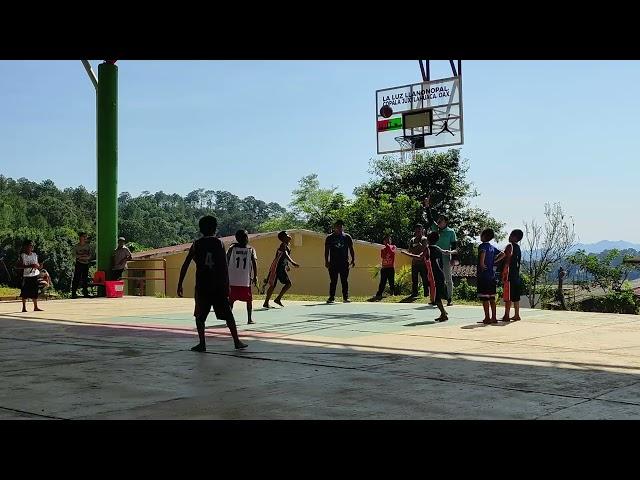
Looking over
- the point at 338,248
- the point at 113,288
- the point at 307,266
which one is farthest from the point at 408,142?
the point at 113,288

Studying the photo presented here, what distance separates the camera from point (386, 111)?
3000 cm

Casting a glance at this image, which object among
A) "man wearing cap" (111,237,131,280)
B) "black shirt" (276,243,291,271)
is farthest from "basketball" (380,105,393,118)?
"black shirt" (276,243,291,271)

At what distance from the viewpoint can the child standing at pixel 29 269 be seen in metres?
15.1

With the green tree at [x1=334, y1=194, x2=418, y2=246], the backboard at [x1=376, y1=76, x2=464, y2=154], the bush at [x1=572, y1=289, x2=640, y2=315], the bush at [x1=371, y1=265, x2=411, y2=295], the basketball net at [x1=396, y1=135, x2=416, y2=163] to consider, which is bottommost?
the bush at [x1=572, y1=289, x2=640, y2=315]

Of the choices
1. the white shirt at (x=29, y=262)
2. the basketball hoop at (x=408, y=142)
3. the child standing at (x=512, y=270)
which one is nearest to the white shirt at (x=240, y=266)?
the child standing at (x=512, y=270)

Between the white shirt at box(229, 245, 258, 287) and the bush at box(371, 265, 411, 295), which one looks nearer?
the white shirt at box(229, 245, 258, 287)

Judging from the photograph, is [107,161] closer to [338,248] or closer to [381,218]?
[338,248]

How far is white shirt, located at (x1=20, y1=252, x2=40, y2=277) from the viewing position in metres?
15.1

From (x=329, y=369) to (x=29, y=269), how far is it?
32.5ft

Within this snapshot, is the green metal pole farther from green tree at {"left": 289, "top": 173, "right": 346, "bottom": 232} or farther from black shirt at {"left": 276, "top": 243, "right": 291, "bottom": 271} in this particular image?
green tree at {"left": 289, "top": 173, "right": 346, "bottom": 232}

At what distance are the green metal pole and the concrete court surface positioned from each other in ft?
27.1
